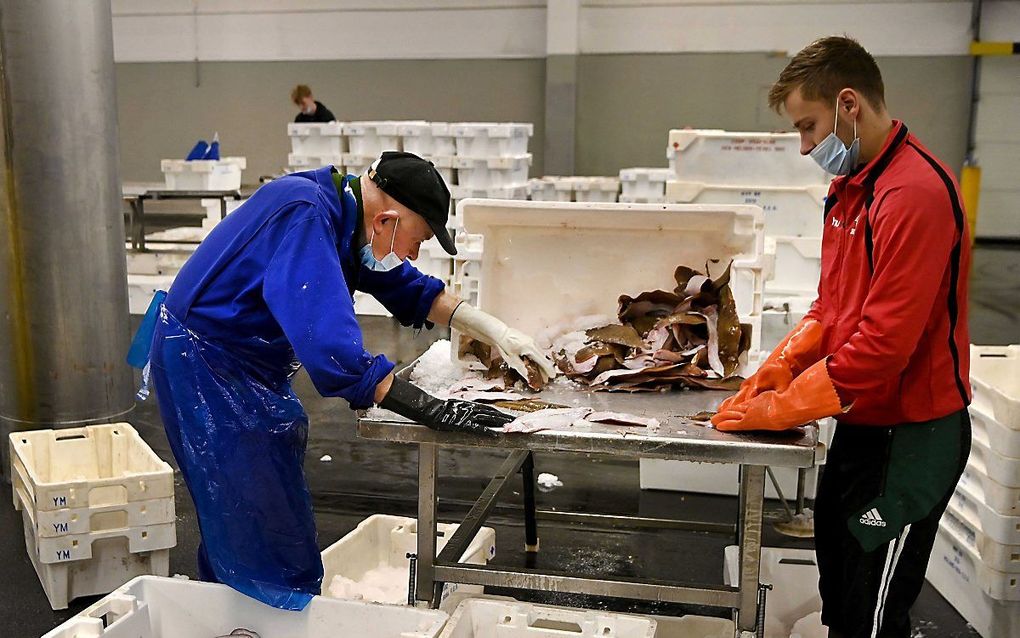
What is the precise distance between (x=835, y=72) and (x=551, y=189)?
21.3ft

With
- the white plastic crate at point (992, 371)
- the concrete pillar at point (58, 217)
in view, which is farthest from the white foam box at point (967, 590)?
the concrete pillar at point (58, 217)

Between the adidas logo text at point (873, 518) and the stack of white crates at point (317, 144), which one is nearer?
the adidas logo text at point (873, 518)

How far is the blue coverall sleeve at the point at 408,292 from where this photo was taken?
259 centimetres

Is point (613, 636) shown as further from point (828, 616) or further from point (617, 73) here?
point (617, 73)

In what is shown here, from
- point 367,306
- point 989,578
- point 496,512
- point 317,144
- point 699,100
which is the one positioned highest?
point 699,100

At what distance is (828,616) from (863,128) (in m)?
1.17

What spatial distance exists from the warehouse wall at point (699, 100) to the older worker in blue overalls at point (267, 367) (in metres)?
9.98

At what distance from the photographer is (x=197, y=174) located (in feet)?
25.6

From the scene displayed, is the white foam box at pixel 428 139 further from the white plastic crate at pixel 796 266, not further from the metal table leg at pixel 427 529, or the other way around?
the metal table leg at pixel 427 529

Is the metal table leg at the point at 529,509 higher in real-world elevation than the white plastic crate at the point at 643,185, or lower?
lower

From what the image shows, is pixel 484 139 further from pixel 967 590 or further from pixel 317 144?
pixel 967 590

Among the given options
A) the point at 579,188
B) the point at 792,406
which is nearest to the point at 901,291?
the point at 792,406

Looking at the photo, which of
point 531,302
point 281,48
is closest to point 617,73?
point 281,48

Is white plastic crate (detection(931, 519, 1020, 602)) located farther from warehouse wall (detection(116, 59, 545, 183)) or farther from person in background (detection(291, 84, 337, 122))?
warehouse wall (detection(116, 59, 545, 183))
